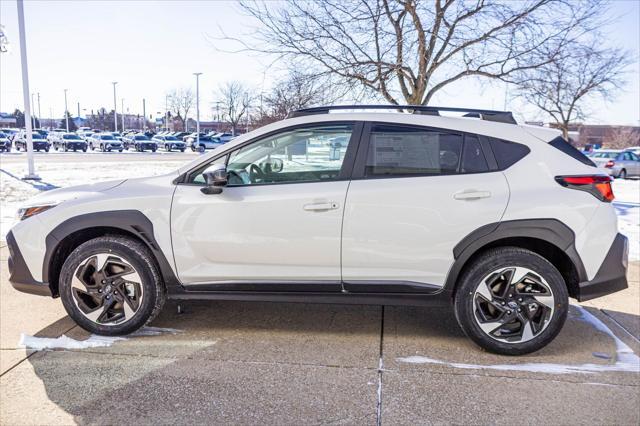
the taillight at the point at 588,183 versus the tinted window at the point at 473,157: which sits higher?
the tinted window at the point at 473,157

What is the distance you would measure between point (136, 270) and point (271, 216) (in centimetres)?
111

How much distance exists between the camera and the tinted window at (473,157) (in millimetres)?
3715

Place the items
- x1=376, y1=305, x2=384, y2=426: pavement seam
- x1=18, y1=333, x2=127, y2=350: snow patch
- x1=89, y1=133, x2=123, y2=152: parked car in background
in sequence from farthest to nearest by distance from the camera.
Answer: x1=89, y1=133, x2=123, y2=152: parked car in background → x1=18, y1=333, x2=127, y2=350: snow patch → x1=376, y1=305, x2=384, y2=426: pavement seam

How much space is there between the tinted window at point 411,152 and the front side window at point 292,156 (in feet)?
0.78

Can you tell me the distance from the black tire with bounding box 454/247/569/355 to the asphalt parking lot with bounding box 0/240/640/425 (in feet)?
0.36

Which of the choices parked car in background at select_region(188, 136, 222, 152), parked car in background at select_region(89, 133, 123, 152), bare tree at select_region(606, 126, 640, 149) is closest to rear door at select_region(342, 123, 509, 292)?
parked car in background at select_region(89, 133, 123, 152)

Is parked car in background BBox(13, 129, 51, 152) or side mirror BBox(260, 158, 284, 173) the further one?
parked car in background BBox(13, 129, 51, 152)

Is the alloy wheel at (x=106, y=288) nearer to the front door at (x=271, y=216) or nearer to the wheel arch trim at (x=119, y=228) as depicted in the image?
the wheel arch trim at (x=119, y=228)

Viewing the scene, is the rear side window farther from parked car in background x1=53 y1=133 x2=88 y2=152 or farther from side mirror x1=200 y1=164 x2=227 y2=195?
parked car in background x1=53 y1=133 x2=88 y2=152

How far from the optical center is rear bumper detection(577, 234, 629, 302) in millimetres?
3689

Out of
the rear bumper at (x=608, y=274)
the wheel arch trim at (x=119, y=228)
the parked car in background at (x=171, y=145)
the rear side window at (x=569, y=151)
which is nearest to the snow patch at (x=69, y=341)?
the wheel arch trim at (x=119, y=228)

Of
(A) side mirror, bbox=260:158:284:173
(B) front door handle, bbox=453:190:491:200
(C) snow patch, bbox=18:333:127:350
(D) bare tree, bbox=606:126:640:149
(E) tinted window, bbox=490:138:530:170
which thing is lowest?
(C) snow patch, bbox=18:333:127:350

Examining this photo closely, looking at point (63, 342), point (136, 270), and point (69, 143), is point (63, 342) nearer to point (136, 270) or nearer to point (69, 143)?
point (136, 270)

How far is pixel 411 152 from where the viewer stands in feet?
12.4
